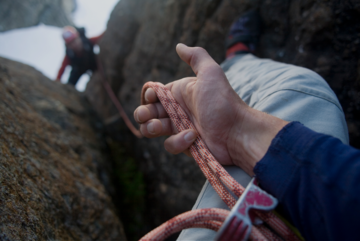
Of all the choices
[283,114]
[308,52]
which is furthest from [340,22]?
[283,114]

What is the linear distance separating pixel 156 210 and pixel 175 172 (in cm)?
63

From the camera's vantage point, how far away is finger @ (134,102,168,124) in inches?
48.0

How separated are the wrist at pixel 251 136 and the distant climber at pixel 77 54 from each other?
12.0 ft

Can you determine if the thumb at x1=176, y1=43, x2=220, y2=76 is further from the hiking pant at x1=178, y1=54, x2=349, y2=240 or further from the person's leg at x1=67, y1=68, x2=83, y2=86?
the person's leg at x1=67, y1=68, x2=83, y2=86

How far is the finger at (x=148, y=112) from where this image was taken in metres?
1.22

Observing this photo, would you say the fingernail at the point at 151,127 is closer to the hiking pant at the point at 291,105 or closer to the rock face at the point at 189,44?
the hiking pant at the point at 291,105

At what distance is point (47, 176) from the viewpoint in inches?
47.5

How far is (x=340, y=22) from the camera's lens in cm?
154

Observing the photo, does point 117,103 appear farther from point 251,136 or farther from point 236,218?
point 236,218

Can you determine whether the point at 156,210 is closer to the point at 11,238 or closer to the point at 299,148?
the point at 11,238

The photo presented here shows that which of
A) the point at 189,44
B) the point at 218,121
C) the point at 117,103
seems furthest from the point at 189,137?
the point at 117,103

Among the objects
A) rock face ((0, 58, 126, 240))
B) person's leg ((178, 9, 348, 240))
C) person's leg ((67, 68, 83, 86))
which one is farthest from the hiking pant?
person's leg ((67, 68, 83, 86))

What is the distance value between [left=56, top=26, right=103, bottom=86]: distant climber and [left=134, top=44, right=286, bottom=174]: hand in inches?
125

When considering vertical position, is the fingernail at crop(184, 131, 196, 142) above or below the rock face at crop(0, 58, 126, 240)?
above
